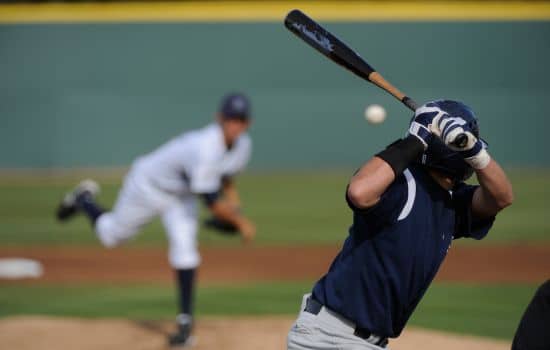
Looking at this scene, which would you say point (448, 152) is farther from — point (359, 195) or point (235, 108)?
point (235, 108)

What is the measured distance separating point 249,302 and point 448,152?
17.6 feet

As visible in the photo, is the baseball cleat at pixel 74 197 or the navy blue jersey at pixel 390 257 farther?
the baseball cleat at pixel 74 197

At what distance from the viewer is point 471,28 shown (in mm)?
19859

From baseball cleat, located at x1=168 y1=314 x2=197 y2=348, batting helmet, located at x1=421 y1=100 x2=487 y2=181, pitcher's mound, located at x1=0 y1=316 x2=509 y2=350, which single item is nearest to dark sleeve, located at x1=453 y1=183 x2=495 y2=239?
batting helmet, located at x1=421 y1=100 x2=487 y2=181

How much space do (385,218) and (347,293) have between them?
336mm

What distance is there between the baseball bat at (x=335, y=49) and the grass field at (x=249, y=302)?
383cm

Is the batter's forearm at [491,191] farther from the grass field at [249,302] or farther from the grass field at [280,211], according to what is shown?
the grass field at [280,211]

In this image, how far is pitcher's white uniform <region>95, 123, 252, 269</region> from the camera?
6.68 metres

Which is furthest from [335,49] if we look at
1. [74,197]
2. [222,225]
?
[74,197]

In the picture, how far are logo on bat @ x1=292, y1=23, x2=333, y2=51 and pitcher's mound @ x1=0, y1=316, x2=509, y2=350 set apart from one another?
2850 mm

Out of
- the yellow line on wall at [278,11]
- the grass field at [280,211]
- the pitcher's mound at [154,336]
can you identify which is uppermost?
the yellow line on wall at [278,11]

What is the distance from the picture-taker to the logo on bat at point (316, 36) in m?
4.02

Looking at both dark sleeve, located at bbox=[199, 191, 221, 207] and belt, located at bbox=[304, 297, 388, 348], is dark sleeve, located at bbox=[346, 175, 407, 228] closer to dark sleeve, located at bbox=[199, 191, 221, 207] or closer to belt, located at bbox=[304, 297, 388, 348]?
belt, located at bbox=[304, 297, 388, 348]

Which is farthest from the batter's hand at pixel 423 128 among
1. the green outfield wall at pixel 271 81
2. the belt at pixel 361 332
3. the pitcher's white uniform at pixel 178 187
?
the green outfield wall at pixel 271 81
